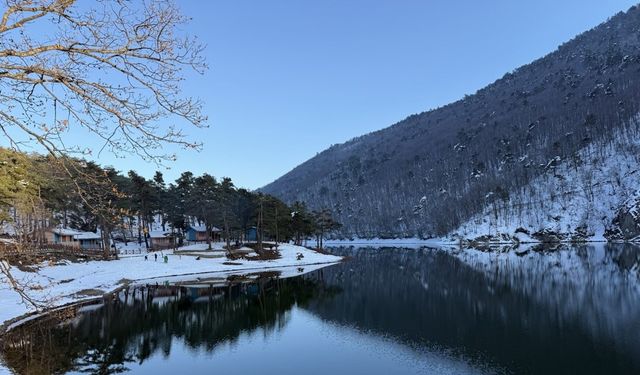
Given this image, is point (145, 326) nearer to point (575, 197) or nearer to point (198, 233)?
point (198, 233)

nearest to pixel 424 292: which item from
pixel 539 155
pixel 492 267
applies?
pixel 492 267

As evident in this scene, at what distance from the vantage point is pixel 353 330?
30359 mm

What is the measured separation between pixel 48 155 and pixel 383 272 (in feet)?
204

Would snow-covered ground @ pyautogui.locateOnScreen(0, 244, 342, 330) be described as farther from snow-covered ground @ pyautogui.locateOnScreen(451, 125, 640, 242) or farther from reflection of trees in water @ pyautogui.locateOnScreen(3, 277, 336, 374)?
snow-covered ground @ pyautogui.locateOnScreen(451, 125, 640, 242)

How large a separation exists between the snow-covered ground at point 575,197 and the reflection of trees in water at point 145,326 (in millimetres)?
118996

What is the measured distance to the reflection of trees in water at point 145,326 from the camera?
22.5 m

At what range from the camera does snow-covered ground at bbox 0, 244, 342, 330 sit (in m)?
37.5

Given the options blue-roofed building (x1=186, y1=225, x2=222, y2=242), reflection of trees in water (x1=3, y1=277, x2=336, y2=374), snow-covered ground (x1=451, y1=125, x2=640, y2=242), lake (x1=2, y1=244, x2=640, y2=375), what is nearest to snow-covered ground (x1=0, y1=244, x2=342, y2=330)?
reflection of trees in water (x1=3, y1=277, x2=336, y2=374)

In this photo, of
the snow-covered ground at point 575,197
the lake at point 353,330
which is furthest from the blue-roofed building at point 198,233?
the snow-covered ground at point 575,197

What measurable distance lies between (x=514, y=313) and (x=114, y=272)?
50.1m

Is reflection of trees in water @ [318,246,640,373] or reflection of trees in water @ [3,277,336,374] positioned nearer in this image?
reflection of trees in water @ [318,246,640,373]

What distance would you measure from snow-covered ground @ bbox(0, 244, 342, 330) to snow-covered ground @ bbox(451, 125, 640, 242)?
89520mm

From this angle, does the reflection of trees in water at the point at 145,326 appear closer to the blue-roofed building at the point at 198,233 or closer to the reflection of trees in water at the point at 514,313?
the reflection of trees in water at the point at 514,313

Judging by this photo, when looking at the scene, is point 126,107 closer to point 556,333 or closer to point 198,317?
point 556,333
